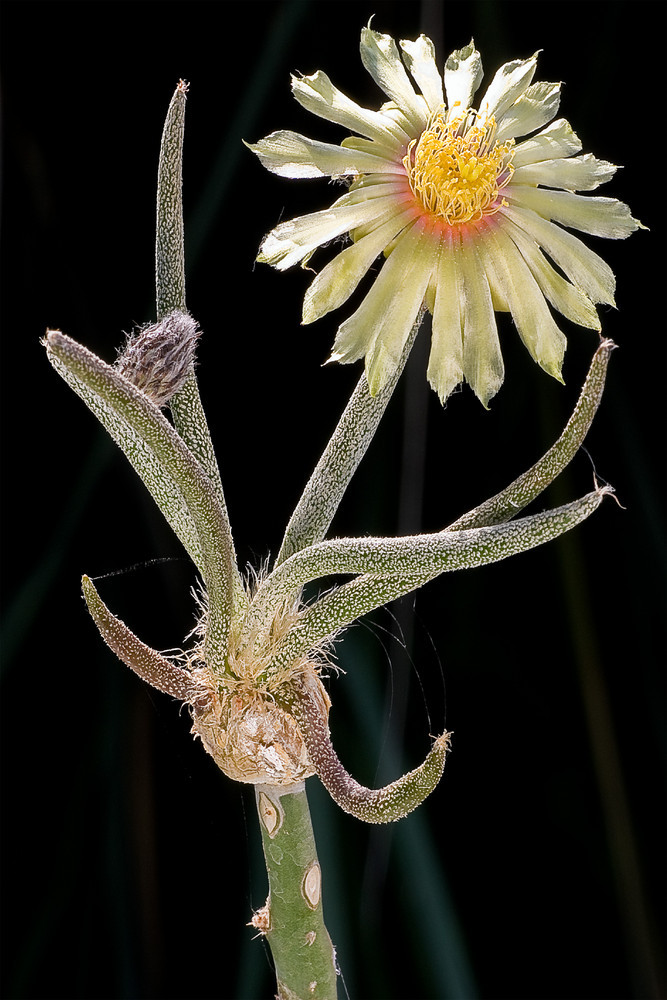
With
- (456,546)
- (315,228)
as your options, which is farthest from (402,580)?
(315,228)

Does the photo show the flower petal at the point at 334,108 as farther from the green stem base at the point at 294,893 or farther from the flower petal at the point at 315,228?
the green stem base at the point at 294,893

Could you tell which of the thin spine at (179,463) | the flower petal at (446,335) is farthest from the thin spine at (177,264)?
the flower petal at (446,335)

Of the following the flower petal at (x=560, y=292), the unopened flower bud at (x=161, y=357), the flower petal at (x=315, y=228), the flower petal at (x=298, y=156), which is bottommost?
the unopened flower bud at (x=161, y=357)

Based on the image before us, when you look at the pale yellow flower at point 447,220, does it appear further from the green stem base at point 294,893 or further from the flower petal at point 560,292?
the green stem base at point 294,893

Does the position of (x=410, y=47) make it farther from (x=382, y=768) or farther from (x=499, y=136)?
(x=382, y=768)

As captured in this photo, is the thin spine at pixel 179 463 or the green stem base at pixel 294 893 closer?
the thin spine at pixel 179 463

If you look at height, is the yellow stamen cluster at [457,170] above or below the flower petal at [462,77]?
below

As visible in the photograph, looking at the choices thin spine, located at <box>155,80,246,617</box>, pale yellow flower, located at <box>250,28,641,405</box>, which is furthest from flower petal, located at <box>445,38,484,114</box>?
thin spine, located at <box>155,80,246,617</box>

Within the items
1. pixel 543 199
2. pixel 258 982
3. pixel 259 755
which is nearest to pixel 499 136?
pixel 543 199
